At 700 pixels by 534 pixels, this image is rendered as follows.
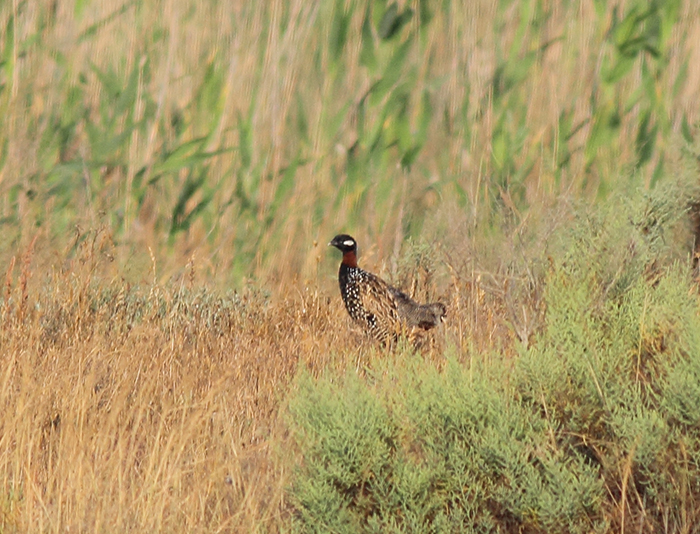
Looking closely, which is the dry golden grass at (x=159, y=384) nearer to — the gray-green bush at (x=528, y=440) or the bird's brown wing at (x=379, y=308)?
the bird's brown wing at (x=379, y=308)

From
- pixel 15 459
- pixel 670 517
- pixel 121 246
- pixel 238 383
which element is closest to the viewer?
pixel 670 517

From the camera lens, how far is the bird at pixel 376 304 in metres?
5.90

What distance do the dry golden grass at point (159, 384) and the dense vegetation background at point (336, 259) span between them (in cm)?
2

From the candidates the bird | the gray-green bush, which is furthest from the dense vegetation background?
the bird

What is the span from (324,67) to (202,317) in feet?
6.29

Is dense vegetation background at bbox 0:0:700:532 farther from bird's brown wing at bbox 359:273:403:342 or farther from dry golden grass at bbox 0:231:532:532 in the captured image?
bird's brown wing at bbox 359:273:403:342

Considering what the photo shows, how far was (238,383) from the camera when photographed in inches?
194

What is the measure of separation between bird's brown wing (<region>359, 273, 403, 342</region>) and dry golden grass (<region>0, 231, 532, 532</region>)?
0.15 m

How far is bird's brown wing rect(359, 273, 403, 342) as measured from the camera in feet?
19.5

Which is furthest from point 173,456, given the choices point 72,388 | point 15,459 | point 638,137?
point 638,137

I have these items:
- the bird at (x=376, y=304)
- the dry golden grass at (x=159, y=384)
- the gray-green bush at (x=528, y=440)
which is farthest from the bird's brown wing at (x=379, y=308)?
the gray-green bush at (x=528, y=440)

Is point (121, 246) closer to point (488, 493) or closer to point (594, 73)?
point (594, 73)

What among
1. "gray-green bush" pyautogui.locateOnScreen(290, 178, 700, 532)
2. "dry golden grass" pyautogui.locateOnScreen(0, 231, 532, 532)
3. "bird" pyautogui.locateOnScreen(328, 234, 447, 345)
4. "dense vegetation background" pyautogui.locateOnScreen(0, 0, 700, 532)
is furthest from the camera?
"bird" pyautogui.locateOnScreen(328, 234, 447, 345)

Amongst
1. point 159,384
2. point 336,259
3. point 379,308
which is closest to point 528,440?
point 159,384
